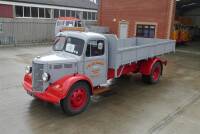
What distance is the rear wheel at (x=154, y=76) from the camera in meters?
9.97

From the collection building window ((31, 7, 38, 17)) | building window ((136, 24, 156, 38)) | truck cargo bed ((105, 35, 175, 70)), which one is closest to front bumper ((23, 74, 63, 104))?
truck cargo bed ((105, 35, 175, 70))

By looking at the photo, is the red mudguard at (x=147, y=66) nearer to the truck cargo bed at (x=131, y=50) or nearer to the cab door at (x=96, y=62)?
the truck cargo bed at (x=131, y=50)

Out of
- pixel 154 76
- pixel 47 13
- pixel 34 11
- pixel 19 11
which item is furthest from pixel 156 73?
pixel 47 13

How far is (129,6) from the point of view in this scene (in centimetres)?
2211

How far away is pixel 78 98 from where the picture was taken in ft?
22.4

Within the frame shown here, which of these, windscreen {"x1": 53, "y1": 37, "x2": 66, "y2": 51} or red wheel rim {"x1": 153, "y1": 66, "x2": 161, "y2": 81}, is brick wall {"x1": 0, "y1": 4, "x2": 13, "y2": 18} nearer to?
windscreen {"x1": 53, "y1": 37, "x2": 66, "y2": 51}

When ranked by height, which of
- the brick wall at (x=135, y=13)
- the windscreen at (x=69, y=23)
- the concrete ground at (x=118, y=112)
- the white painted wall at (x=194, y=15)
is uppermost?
the white painted wall at (x=194, y=15)

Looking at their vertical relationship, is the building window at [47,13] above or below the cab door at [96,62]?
→ above

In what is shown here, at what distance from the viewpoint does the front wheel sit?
6551 millimetres

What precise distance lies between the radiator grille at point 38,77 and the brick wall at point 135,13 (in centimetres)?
1513

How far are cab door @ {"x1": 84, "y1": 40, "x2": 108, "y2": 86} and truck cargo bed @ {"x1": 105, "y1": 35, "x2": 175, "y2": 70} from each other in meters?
0.29

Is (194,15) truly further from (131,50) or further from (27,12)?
(131,50)

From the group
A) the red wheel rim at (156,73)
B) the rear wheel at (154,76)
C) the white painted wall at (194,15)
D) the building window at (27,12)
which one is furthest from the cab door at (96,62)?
the white painted wall at (194,15)

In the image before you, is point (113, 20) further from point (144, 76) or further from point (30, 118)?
point (30, 118)
